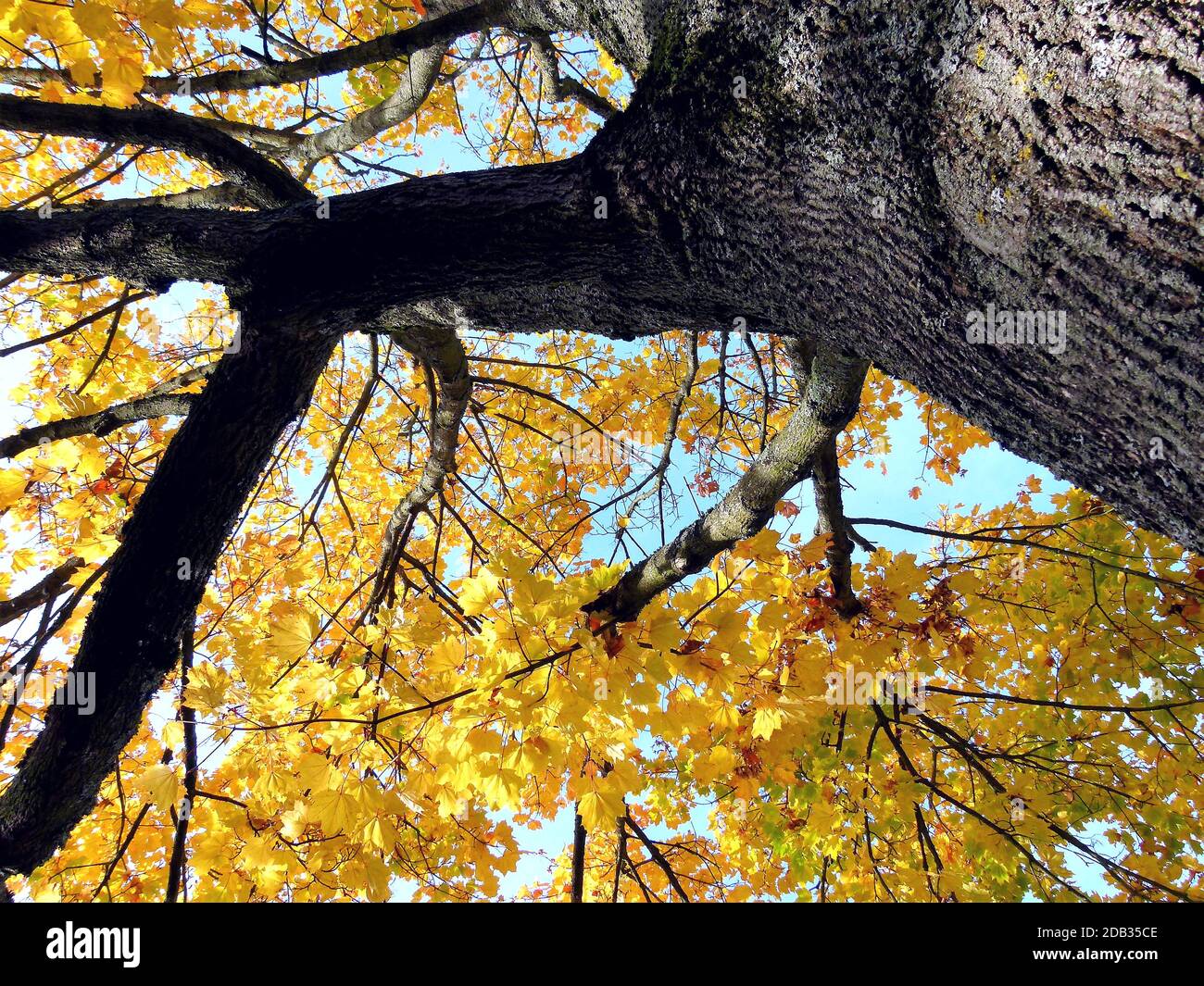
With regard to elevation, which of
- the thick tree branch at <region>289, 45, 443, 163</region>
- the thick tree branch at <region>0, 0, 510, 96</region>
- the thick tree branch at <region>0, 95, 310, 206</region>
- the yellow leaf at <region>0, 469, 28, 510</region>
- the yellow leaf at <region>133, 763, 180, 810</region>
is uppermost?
the thick tree branch at <region>289, 45, 443, 163</region>

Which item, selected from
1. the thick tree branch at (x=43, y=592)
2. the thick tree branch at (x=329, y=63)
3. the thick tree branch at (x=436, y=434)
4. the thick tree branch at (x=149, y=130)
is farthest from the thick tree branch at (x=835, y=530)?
the thick tree branch at (x=43, y=592)

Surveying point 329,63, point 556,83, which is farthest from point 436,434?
point 556,83

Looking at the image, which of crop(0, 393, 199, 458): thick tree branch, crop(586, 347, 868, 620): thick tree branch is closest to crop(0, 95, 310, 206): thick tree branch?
crop(0, 393, 199, 458): thick tree branch

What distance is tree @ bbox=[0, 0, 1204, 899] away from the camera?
821 millimetres

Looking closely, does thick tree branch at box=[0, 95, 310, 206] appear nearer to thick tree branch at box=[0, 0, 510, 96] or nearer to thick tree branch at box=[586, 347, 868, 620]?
thick tree branch at box=[0, 0, 510, 96]

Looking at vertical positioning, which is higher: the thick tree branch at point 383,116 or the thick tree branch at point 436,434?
the thick tree branch at point 383,116

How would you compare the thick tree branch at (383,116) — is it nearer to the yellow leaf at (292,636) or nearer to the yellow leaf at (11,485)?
the yellow leaf at (11,485)

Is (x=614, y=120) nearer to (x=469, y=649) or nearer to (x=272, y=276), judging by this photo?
(x=272, y=276)

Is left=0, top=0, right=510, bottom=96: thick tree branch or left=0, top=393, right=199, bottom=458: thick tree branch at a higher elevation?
left=0, top=0, right=510, bottom=96: thick tree branch

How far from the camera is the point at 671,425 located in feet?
11.3

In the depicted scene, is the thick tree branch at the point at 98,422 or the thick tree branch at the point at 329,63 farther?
the thick tree branch at the point at 329,63

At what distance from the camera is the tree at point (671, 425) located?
2.69 ft

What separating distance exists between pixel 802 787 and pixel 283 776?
2.34m
